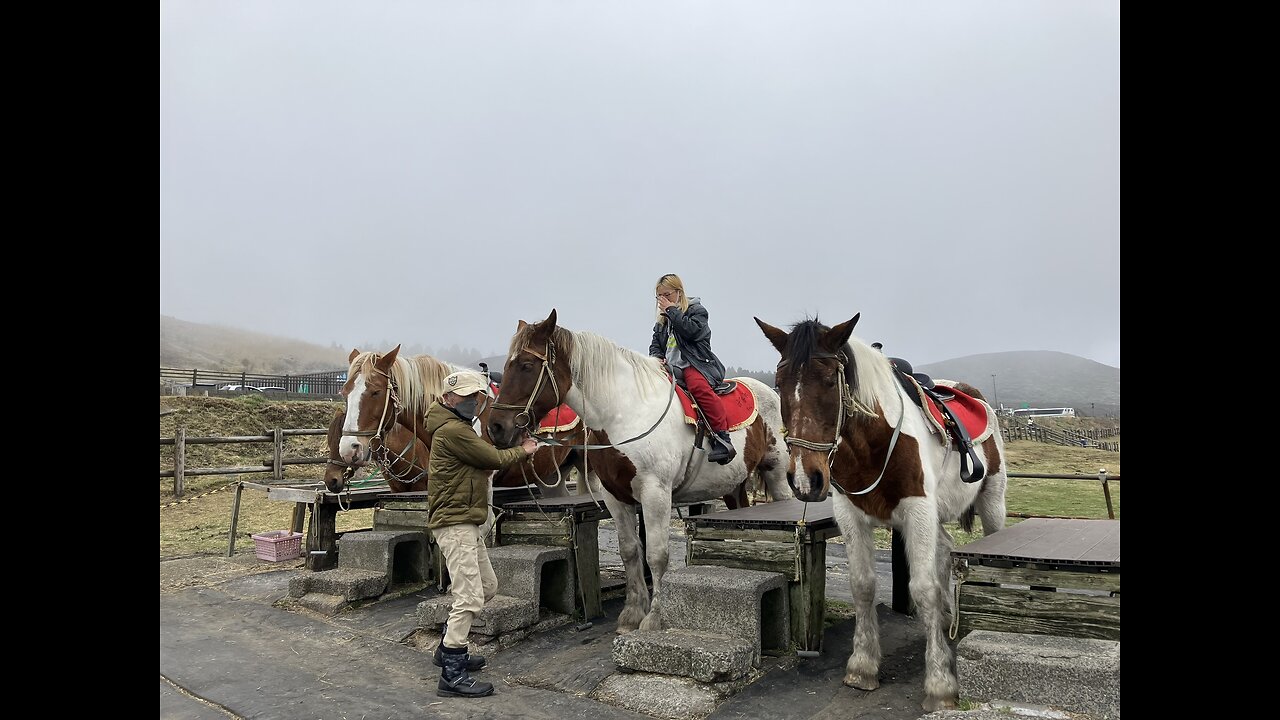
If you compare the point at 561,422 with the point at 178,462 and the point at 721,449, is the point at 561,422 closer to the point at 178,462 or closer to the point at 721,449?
the point at 721,449

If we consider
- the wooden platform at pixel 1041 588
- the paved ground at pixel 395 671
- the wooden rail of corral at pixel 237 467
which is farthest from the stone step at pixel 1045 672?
the wooden rail of corral at pixel 237 467

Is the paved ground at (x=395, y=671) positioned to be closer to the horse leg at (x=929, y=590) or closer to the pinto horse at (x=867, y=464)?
the horse leg at (x=929, y=590)

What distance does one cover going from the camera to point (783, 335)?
158 inches

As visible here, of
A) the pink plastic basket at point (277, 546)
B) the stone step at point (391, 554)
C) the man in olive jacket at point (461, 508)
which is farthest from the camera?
the pink plastic basket at point (277, 546)

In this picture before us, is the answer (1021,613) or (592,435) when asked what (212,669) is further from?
(1021,613)

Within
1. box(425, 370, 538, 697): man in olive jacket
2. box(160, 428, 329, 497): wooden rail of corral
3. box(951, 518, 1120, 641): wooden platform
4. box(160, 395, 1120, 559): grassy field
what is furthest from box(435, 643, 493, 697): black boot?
box(160, 428, 329, 497): wooden rail of corral

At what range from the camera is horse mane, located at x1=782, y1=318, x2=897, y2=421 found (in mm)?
3793

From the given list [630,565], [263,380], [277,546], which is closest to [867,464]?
[630,565]

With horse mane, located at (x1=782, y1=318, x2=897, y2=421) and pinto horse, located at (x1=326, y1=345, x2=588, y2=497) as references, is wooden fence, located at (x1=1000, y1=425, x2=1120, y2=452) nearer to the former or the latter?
pinto horse, located at (x1=326, y1=345, x2=588, y2=497)

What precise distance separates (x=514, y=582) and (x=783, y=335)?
3.40 m

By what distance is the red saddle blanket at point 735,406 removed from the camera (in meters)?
5.67

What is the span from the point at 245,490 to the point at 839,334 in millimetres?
17730

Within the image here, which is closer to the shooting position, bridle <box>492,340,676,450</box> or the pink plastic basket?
bridle <box>492,340,676,450</box>

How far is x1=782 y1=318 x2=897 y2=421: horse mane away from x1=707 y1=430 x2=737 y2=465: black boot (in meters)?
1.74
